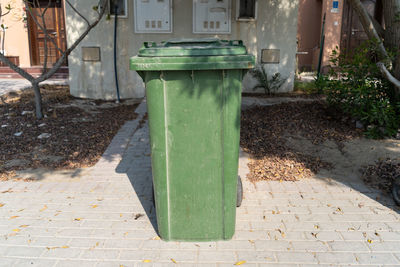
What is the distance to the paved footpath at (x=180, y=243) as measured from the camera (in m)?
2.93

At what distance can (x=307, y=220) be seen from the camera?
3486 millimetres

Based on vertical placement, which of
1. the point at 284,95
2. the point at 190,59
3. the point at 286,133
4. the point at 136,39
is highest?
the point at 136,39

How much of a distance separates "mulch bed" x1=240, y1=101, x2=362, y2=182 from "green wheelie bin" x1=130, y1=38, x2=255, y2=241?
1474mm

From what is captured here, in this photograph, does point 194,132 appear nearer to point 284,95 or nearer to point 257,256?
point 257,256

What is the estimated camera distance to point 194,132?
2904 mm

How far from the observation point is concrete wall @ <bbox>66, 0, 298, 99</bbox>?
8.38m

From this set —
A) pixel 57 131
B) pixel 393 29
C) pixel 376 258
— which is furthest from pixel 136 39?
pixel 376 258

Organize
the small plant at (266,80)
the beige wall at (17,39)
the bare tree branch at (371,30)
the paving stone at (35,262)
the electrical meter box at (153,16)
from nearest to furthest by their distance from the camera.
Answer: the paving stone at (35,262) < the bare tree branch at (371,30) < the electrical meter box at (153,16) < the small plant at (266,80) < the beige wall at (17,39)

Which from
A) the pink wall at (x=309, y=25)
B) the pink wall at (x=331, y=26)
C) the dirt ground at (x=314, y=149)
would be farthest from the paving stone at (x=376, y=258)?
the pink wall at (x=309, y=25)

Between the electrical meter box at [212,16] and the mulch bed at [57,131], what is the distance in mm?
2318

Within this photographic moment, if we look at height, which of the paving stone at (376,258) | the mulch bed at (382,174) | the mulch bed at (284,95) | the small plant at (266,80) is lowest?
the paving stone at (376,258)

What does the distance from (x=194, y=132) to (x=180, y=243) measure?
0.96 m

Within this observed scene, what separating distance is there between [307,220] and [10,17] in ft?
38.7

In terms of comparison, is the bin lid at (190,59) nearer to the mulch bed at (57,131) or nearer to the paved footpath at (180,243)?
the paved footpath at (180,243)
